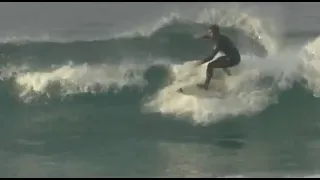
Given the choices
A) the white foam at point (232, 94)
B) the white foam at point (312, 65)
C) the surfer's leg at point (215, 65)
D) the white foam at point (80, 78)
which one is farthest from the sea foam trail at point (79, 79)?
the white foam at point (312, 65)

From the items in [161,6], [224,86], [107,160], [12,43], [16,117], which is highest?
[161,6]

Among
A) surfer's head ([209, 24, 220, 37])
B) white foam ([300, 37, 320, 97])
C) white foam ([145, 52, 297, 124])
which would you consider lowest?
white foam ([145, 52, 297, 124])

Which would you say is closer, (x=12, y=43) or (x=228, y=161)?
(x=228, y=161)

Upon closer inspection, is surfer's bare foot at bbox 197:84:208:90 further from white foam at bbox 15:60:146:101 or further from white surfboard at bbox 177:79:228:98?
white foam at bbox 15:60:146:101

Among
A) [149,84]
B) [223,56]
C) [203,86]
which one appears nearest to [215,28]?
[223,56]

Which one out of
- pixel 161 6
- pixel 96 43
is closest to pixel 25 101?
pixel 96 43

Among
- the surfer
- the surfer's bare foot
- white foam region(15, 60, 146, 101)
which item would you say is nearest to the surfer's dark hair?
the surfer

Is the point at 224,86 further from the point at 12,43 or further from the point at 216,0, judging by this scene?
the point at 12,43
